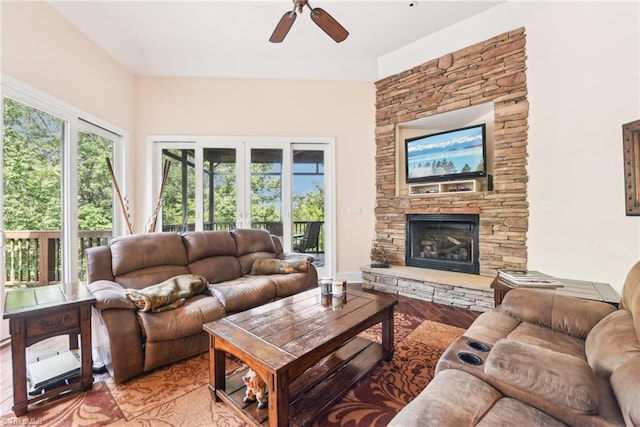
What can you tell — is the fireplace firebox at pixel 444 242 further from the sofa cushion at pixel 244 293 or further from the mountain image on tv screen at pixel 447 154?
the sofa cushion at pixel 244 293

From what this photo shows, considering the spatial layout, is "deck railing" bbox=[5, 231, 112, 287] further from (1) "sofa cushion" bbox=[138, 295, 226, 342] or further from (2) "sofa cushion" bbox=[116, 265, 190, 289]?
(1) "sofa cushion" bbox=[138, 295, 226, 342]

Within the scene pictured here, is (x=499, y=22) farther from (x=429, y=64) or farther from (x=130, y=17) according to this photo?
(x=130, y=17)

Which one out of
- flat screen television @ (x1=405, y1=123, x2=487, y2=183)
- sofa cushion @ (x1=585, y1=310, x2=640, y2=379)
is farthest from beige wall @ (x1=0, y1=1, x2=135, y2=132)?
sofa cushion @ (x1=585, y1=310, x2=640, y2=379)

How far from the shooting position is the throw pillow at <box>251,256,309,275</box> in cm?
300

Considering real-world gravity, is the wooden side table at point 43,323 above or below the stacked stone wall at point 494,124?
below

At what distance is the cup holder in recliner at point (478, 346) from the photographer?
133 centimetres

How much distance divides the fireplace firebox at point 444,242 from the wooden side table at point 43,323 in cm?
370

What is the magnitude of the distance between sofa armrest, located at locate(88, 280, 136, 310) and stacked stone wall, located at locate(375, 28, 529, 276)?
11.2 ft

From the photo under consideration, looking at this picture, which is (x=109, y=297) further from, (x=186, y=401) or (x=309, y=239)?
(x=309, y=239)

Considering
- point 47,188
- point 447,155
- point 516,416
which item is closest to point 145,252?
point 47,188

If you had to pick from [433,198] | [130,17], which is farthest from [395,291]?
[130,17]

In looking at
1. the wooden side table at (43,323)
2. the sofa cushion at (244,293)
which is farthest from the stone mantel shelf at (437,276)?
the wooden side table at (43,323)

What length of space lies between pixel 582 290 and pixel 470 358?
182 centimetres

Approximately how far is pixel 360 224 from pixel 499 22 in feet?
10.3
